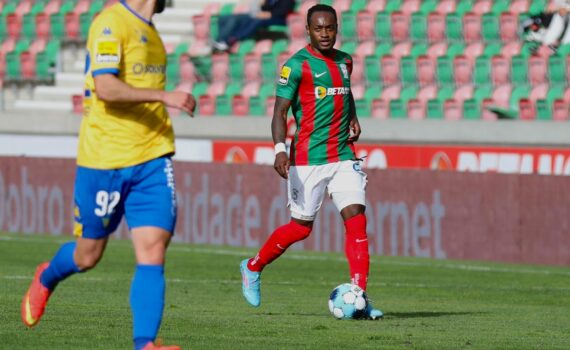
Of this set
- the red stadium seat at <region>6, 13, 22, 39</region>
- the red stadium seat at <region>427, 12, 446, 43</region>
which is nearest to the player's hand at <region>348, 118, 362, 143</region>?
the red stadium seat at <region>427, 12, 446, 43</region>

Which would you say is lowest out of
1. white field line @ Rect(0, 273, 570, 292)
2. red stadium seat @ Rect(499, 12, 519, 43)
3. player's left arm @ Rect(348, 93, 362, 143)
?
white field line @ Rect(0, 273, 570, 292)

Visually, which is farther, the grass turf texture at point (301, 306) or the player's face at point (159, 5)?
the grass turf texture at point (301, 306)

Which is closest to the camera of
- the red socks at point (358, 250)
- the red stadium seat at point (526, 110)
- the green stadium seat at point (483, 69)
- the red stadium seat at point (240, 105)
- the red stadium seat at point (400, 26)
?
the red socks at point (358, 250)

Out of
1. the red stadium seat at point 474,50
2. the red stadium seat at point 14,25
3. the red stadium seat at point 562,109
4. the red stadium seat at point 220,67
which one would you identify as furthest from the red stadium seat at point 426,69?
the red stadium seat at point 14,25

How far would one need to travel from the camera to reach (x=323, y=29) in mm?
10062

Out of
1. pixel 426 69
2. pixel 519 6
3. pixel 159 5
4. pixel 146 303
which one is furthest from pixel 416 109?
pixel 146 303

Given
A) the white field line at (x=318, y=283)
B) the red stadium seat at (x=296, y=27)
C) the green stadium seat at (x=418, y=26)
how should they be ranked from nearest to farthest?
the white field line at (x=318, y=283) < the green stadium seat at (x=418, y=26) < the red stadium seat at (x=296, y=27)

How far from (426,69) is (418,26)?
60.8 inches

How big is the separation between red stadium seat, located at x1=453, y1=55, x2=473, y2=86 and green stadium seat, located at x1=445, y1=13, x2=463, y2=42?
1.34 meters

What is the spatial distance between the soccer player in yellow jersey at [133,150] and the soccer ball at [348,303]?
9.58 ft

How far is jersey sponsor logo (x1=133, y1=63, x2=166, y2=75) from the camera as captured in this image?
7.22m

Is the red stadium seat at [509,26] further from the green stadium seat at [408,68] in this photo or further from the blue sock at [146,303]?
the blue sock at [146,303]

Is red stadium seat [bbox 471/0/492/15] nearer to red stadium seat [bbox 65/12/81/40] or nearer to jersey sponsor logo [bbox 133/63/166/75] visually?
red stadium seat [bbox 65/12/81/40]

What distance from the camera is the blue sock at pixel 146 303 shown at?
7027mm
